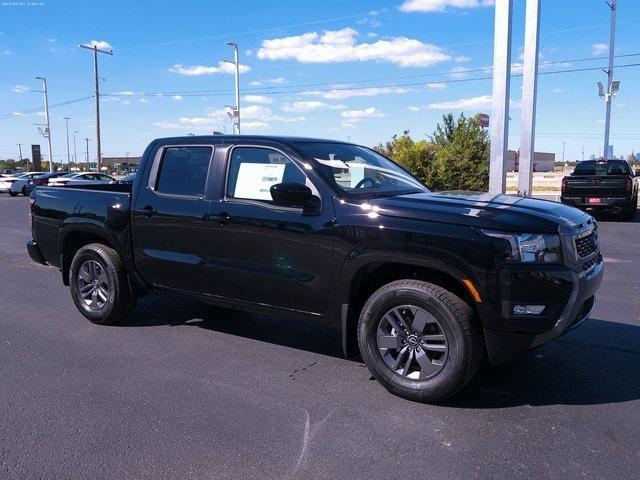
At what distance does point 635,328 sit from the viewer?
554 centimetres

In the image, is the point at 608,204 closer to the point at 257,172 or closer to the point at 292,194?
the point at 257,172

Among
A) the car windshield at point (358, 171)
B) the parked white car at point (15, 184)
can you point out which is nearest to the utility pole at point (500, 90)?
the car windshield at point (358, 171)

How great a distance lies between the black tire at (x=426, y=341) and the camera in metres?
3.72

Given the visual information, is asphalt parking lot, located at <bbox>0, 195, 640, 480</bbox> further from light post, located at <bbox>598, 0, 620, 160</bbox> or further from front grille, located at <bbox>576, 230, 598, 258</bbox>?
light post, located at <bbox>598, 0, 620, 160</bbox>

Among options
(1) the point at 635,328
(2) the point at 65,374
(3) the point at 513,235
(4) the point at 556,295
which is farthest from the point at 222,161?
(1) the point at 635,328

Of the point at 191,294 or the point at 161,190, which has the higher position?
the point at 161,190

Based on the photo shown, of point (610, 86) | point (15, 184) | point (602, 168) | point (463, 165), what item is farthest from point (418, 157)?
point (15, 184)

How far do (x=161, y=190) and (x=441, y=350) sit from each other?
2904 millimetres

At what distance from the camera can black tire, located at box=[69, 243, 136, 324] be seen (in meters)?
5.60

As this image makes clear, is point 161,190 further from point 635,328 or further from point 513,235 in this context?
point 635,328

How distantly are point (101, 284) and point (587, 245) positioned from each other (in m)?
4.48

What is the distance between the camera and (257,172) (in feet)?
15.5

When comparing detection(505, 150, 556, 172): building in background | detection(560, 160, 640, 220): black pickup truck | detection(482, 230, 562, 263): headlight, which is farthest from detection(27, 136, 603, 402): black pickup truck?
detection(560, 160, 640, 220): black pickup truck

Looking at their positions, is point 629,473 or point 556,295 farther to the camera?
point 556,295
